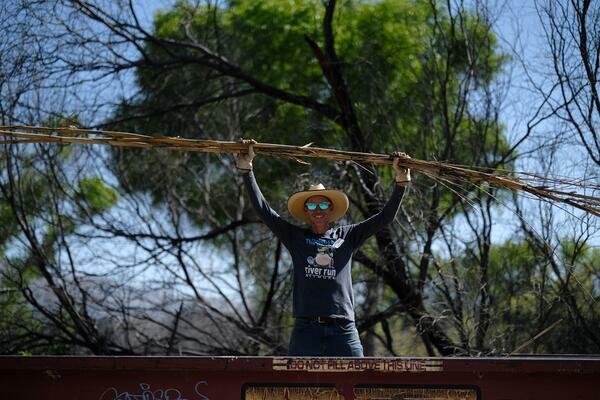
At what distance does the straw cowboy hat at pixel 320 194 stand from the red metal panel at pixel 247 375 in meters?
1.60

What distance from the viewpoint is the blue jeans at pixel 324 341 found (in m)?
4.54

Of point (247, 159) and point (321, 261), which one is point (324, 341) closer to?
point (321, 261)

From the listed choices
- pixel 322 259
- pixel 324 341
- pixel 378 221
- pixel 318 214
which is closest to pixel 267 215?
pixel 318 214

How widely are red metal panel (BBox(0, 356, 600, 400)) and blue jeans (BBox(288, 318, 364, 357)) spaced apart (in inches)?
35.2

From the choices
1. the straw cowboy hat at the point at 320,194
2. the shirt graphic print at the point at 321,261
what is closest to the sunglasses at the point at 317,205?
the straw cowboy hat at the point at 320,194

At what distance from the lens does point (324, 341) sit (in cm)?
455

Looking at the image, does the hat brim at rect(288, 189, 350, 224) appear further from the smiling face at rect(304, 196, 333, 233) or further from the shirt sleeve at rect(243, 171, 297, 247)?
the shirt sleeve at rect(243, 171, 297, 247)

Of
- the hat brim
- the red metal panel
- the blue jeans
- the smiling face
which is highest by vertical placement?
the hat brim

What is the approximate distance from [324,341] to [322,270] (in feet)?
1.36

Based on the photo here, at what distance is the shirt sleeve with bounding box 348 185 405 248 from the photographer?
15.8ft

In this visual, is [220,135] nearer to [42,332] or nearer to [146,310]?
[146,310]

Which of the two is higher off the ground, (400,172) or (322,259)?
(400,172)

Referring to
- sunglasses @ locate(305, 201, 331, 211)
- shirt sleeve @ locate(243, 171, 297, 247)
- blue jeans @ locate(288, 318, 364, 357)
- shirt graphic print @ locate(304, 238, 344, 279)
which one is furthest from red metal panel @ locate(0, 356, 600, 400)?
sunglasses @ locate(305, 201, 331, 211)

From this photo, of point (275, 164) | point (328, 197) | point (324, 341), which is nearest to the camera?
point (324, 341)
